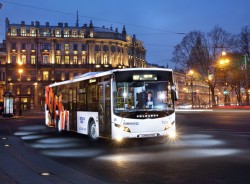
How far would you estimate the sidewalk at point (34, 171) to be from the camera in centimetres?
931

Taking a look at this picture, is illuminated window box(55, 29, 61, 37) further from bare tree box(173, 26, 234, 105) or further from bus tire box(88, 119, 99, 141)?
bus tire box(88, 119, 99, 141)

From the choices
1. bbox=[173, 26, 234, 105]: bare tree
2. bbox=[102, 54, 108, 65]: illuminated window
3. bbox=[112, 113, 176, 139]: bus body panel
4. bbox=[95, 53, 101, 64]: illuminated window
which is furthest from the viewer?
bbox=[102, 54, 108, 65]: illuminated window

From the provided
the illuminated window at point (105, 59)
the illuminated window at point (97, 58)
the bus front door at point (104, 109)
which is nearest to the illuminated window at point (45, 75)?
the illuminated window at point (97, 58)

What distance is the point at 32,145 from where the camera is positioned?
1739 centimetres

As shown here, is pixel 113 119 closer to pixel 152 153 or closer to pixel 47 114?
pixel 152 153

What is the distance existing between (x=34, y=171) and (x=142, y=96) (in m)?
6.82

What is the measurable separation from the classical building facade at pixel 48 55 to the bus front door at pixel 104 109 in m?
96.3

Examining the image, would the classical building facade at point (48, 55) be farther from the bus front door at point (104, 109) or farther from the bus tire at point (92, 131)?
the bus front door at point (104, 109)

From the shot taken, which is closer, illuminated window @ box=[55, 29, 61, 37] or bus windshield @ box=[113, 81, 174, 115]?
bus windshield @ box=[113, 81, 174, 115]

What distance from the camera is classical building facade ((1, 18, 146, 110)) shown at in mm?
114250

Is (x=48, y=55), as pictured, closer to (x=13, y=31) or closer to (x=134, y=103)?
(x=13, y=31)

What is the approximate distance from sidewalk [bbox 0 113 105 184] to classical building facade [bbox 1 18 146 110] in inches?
3932

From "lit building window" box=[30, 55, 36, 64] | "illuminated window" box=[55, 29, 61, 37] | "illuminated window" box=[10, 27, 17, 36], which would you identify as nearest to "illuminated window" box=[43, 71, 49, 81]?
"lit building window" box=[30, 55, 36, 64]

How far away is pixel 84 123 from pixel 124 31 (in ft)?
393
